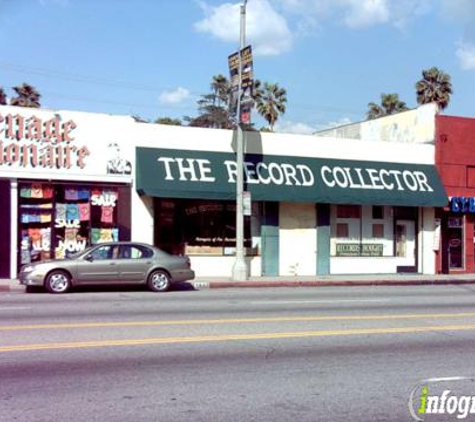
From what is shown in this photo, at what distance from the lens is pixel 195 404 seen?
580 centimetres

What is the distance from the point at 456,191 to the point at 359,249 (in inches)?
A: 202

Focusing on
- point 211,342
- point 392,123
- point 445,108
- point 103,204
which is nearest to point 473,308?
point 211,342

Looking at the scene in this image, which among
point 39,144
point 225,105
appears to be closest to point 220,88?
point 225,105

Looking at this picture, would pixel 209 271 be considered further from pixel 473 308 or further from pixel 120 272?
pixel 473 308

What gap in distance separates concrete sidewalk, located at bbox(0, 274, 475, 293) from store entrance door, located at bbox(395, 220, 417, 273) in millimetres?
807

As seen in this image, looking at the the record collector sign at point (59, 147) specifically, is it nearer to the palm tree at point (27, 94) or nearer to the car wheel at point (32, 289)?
the car wheel at point (32, 289)

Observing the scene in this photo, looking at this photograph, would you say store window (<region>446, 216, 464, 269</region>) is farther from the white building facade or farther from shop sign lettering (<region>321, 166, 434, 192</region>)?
shop sign lettering (<region>321, 166, 434, 192</region>)

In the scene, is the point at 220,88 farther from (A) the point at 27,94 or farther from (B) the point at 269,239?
(B) the point at 269,239

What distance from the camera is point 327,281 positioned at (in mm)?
21359

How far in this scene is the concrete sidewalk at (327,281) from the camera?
64.0 feet

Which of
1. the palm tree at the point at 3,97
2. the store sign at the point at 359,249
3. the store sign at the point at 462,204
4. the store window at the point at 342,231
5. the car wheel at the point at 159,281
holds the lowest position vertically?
the car wheel at the point at 159,281

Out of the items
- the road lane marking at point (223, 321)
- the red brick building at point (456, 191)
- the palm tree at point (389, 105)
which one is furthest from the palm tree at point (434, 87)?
the road lane marking at point (223, 321)

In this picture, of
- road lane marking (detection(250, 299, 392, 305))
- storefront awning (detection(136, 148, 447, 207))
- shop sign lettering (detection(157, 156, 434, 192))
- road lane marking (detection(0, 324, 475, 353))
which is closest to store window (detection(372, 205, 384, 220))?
storefront awning (detection(136, 148, 447, 207))

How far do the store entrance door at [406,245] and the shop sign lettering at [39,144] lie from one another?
42.1ft
